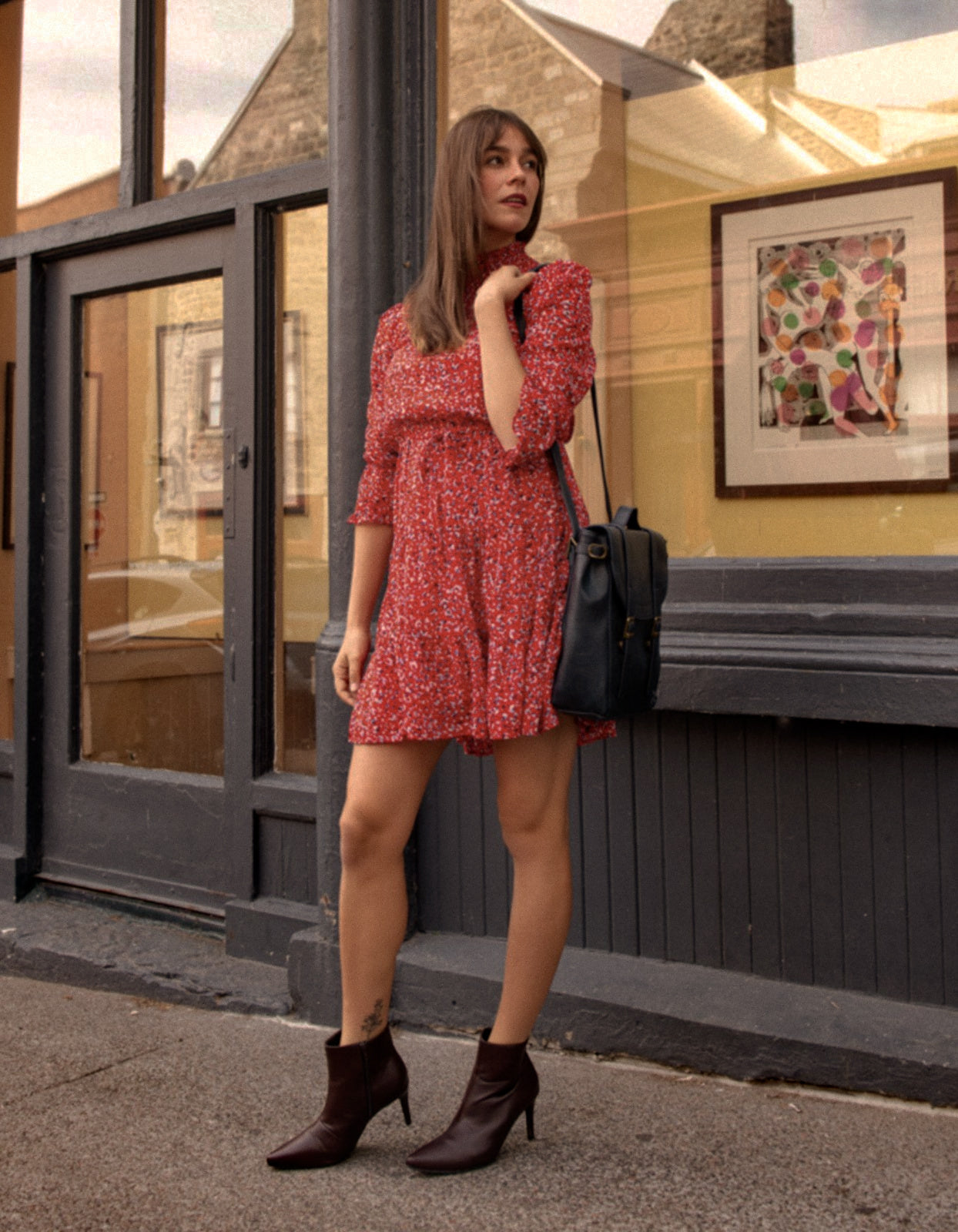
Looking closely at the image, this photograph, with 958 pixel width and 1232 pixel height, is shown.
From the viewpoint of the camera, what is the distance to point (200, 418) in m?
4.20

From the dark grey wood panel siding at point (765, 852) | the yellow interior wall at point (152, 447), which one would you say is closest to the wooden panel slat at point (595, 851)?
the dark grey wood panel siding at point (765, 852)

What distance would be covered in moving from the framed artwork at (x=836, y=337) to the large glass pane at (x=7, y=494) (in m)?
2.94

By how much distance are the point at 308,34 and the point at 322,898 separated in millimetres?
2696

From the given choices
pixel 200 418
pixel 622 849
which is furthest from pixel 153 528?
pixel 622 849

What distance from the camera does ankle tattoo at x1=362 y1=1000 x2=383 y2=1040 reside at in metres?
2.31

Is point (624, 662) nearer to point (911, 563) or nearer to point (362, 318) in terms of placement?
point (911, 563)

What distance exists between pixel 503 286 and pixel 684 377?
46.0 inches

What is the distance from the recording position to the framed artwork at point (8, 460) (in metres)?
4.89

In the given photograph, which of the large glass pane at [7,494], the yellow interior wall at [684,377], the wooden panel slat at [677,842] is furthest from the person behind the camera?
the large glass pane at [7,494]

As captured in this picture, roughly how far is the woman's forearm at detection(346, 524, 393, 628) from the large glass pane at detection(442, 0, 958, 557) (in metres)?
0.99

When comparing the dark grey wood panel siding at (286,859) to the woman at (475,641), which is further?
the dark grey wood panel siding at (286,859)

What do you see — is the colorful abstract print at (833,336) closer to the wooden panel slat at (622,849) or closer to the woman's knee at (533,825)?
the wooden panel slat at (622,849)

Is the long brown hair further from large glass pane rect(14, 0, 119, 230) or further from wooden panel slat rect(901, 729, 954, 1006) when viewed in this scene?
large glass pane rect(14, 0, 119, 230)

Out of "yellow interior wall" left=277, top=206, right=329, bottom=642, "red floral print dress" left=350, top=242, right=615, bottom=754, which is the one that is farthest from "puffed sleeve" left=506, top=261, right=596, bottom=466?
"yellow interior wall" left=277, top=206, right=329, bottom=642
